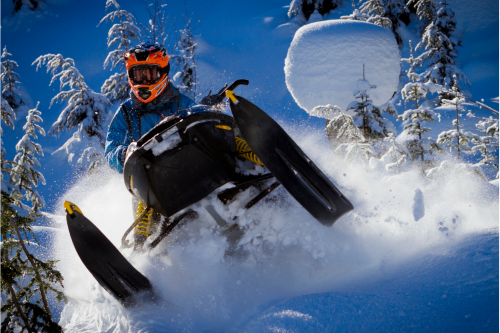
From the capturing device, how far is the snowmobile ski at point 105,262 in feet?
9.67

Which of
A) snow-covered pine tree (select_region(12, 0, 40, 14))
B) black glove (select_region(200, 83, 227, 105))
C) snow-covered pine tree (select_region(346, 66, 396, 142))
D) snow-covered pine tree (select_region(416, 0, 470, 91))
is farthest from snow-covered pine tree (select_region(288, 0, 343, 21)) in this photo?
snow-covered pine tree (select_region(12, 0, 40, 14))

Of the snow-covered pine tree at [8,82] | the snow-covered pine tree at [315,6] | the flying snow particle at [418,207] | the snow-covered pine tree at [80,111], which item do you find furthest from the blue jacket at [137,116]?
the snow-covered pine tree at [315,6]

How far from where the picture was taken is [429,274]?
2.02 meters

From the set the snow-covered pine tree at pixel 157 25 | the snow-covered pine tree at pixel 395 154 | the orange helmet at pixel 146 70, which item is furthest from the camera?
the snow-covered pine tree at pixel 157 25

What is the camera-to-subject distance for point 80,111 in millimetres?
10945

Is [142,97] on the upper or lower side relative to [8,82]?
lower

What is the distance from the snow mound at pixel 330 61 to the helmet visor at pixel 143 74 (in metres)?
6.68

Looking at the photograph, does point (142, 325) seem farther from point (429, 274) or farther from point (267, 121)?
point (429, 274)

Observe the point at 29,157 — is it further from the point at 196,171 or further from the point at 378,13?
the point at 378,13

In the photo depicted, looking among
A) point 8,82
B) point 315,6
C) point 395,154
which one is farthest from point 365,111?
point 315,6

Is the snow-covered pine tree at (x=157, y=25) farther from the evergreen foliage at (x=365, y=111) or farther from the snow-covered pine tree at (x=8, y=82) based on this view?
the snow-covered pine tree at (x=8, y=82)

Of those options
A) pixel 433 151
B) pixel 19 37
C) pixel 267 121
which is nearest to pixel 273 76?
pixel 433 151

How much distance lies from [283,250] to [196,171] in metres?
1.18

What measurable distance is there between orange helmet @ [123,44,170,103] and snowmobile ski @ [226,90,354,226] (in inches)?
65.1
